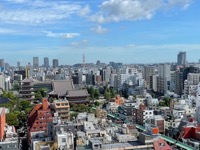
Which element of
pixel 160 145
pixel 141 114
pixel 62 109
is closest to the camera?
pixel 160 145

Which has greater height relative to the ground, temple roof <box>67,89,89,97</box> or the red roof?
temple roof <box>67,89,89,97</box>

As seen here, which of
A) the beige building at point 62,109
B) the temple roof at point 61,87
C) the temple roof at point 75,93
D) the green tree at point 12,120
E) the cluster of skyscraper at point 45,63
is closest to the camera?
the green tree at point 12,120

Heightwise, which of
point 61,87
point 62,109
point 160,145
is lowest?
point 160,145

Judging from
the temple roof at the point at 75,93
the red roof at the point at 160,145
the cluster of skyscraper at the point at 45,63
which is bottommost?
the red roof at the point at 160,145

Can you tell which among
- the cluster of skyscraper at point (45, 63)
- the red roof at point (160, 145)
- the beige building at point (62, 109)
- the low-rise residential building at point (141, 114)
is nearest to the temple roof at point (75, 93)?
the low-rise residential building at point (141, 114)

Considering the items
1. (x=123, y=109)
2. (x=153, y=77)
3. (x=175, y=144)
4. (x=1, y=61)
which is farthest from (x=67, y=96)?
(x=1, y=61)

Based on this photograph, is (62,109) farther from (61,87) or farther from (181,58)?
(181,58)

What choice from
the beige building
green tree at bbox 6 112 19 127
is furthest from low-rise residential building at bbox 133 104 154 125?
green tree at bbox 6 112 19 127

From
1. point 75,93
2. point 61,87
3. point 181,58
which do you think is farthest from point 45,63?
point 75,93

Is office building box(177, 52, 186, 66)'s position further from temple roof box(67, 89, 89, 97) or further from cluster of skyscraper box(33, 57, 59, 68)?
temple roof box(67, 89, 89, 97)

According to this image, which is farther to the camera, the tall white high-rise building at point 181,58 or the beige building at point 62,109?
the tall white high-rise building at point 181,58

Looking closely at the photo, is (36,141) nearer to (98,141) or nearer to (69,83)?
(98,141)

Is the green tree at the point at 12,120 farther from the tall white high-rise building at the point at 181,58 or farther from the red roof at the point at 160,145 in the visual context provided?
the tall white high-rise building at the point at 181,58
